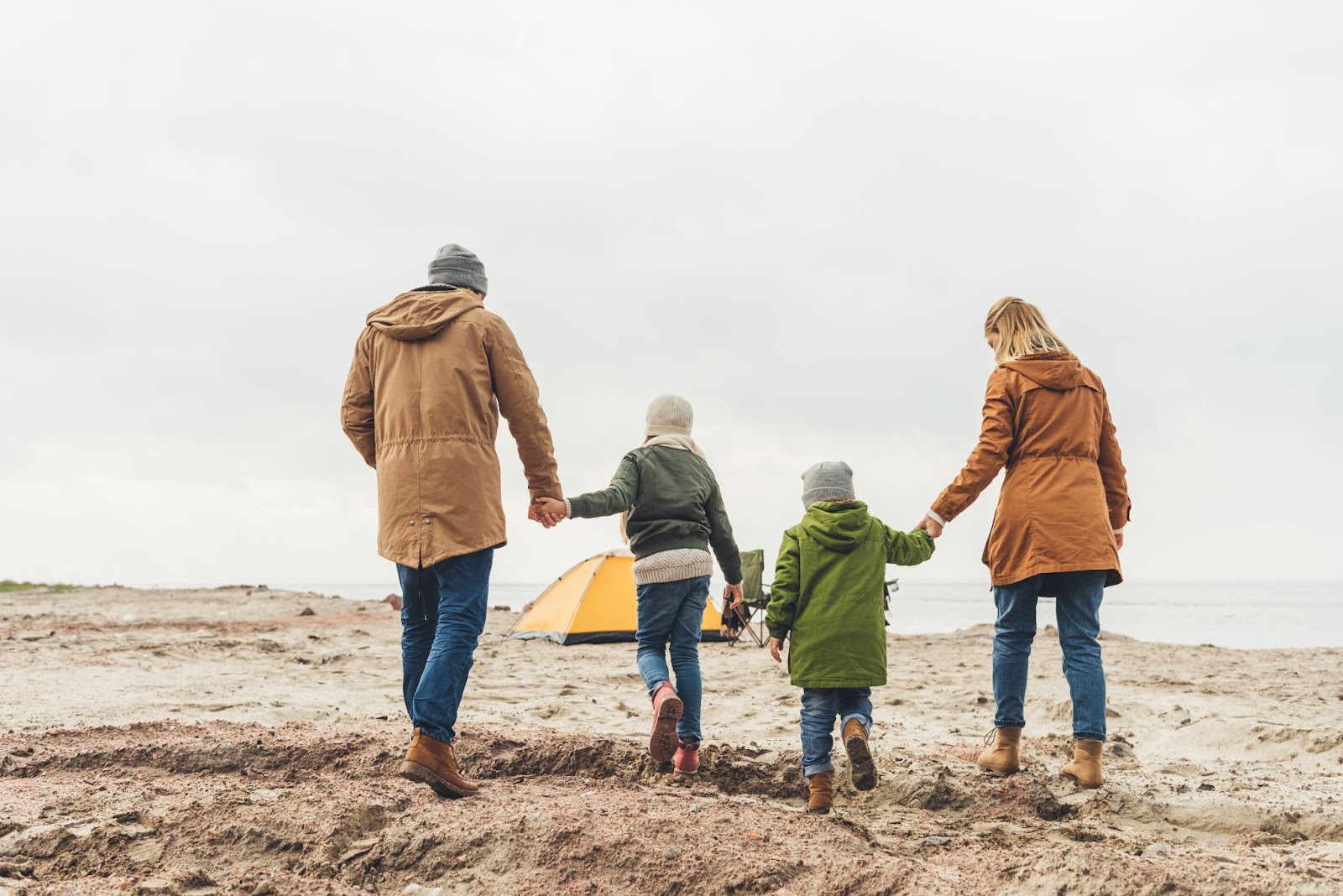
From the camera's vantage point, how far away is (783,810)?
307 cm

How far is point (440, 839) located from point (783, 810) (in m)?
1.15

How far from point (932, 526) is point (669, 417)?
4.19 ft

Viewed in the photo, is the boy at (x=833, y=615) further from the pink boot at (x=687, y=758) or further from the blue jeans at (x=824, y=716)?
the pink boot at (x=687, y=758)

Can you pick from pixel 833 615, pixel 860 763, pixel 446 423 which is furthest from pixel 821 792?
pixel 446 423

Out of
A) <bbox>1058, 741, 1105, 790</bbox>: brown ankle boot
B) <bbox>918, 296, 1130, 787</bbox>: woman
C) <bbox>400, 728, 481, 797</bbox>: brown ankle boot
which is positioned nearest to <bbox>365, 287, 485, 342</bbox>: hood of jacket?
<bbox>400, 728, 481, 797</bbox>: brown ankle boot

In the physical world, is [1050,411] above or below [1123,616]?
above

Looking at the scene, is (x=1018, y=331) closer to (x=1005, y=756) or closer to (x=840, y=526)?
(x=840, y=526)

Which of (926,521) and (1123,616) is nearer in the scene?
(926,521)

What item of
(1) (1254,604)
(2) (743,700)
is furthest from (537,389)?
(1) (1254,604)

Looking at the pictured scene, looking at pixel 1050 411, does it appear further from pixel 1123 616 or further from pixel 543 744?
pixel 1123 616

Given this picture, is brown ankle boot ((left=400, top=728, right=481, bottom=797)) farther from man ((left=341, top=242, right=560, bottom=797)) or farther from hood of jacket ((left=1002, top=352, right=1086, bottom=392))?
hood of jacket ((left=1002, top=352, right=1086, bottom=392))

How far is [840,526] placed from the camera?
136 inches

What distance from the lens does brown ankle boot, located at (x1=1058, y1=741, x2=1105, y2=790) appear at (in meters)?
3.50

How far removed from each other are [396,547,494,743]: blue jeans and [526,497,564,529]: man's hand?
0.28 metres
